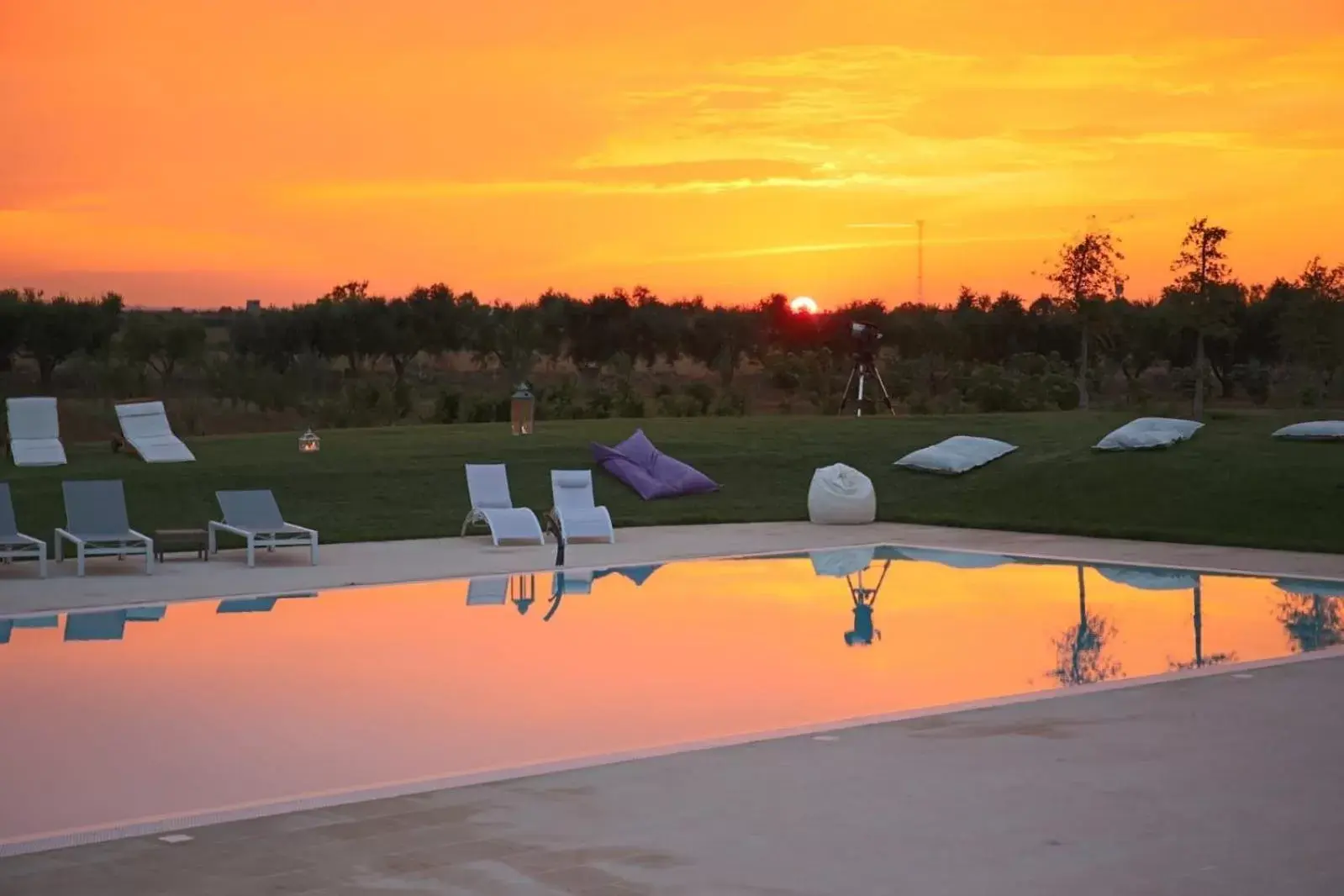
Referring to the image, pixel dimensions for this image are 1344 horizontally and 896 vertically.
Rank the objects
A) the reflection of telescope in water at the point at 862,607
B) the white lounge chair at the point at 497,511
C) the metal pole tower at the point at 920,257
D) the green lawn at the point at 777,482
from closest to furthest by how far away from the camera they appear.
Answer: the reflection of telescope in water at the point at 862,607
the white lounge chair at the point at 497,511
the green lawn at the point at 777,482
the metal pole tower at the point at 920,257

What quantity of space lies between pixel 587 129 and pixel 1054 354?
71.3 feet

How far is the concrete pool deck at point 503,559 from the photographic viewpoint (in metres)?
11.8

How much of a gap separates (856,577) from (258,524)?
490 centimetres

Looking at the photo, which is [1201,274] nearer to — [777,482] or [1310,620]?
[777,482]

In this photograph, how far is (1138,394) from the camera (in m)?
35.2

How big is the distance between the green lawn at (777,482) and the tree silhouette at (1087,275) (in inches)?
399

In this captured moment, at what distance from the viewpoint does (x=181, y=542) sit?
1322 centimetres

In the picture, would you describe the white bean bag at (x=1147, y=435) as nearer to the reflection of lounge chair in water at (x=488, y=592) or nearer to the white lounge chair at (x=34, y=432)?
the reflection of lounge chair in water at (x=488, y=592)

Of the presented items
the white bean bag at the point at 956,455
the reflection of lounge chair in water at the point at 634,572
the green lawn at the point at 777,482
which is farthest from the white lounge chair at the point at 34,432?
the white bean bag at the point at 956,455

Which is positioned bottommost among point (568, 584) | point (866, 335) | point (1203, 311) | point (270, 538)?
point (568, 584)

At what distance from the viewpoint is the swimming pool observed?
6707 millimetres

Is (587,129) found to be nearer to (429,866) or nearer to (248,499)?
(248,499)

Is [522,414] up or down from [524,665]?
up

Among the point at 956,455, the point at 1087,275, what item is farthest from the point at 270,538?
the point at 1087,275
